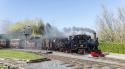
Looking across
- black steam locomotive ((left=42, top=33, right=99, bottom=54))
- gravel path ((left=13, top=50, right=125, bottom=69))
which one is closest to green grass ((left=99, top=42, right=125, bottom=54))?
black steam locomotive ((left=42, top=33, right=99, bottom=54))

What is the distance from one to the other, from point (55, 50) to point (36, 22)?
5814 cm

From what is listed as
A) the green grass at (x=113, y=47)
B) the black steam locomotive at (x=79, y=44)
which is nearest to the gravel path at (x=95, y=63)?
the black steam locomotive at (x=79, y=44)

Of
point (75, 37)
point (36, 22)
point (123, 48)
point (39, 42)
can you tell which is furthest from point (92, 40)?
point (36, 22)

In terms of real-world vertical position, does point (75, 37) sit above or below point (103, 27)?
below

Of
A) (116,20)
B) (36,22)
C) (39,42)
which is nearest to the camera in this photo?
(39,42)

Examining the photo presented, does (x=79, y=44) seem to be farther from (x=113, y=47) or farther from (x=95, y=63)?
(x=95, y=63)

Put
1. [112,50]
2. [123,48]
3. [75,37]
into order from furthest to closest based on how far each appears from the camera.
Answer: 1. [112,50]
2. [123,48]
3. [75,37]

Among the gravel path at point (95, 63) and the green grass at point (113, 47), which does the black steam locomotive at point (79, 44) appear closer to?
the green grass at point (113, 47)

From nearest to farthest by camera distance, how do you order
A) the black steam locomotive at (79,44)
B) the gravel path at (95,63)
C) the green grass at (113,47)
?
the gravel path at (95,63) < the black steam locomotive at (79,44) < the green grass at (113,47)

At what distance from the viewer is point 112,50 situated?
133 ft

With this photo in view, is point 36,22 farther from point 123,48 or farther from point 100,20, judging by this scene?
point 123,48

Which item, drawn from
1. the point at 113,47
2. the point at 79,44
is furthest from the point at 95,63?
the point at 113,47

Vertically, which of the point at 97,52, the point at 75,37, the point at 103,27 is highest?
the point at 103,27

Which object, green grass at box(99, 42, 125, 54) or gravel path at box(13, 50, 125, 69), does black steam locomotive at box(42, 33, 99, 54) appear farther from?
gravel path at box(13, 50, 125, 69)
